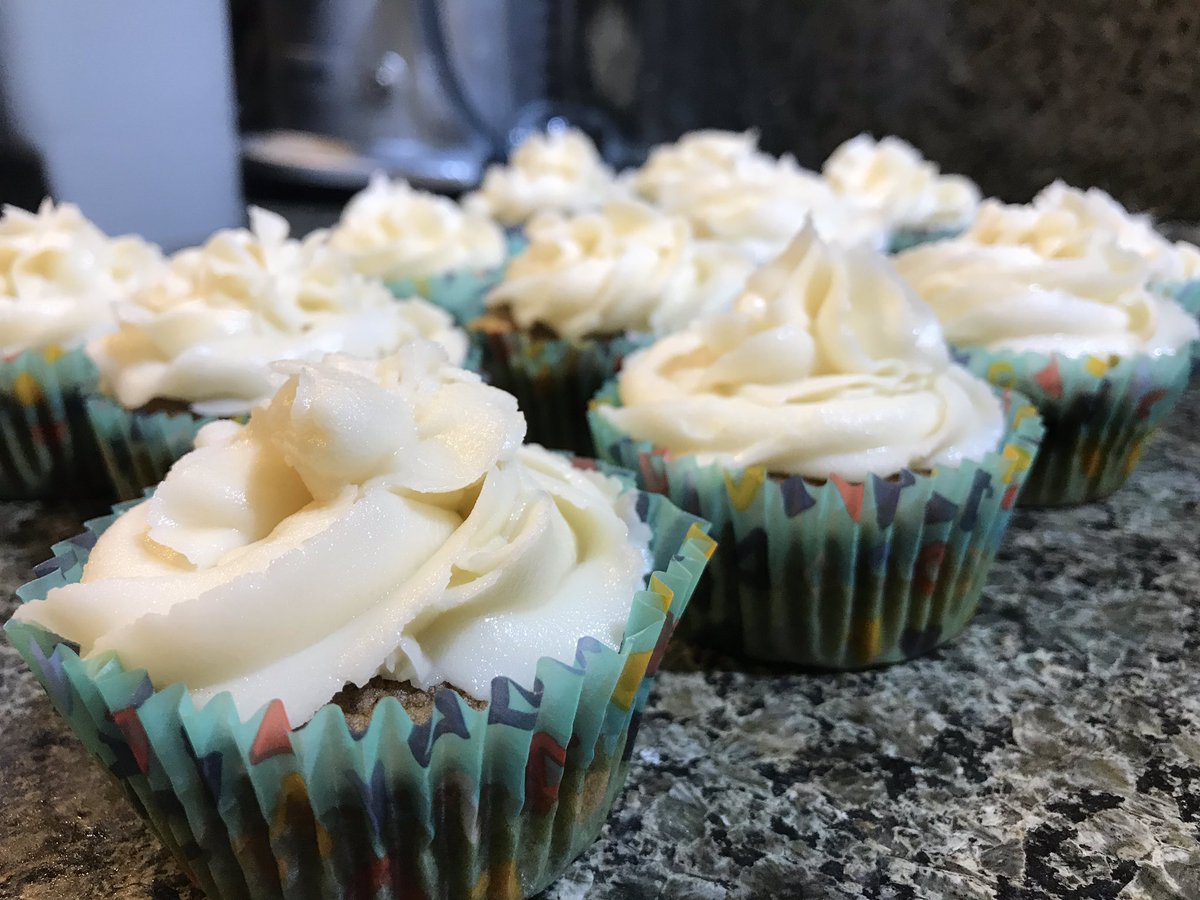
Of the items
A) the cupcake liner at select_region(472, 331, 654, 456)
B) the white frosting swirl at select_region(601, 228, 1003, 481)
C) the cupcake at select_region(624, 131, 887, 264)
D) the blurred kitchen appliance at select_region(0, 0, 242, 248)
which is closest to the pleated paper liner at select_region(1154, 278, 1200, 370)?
the cupcake at select_region(624, 131, 887, 264)

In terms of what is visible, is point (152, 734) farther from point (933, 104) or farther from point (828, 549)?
point (933, 104)

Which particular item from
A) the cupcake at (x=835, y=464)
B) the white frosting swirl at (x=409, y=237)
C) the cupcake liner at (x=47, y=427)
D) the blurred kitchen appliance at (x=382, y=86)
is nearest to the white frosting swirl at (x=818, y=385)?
the cupcake at (x=835, y=464)

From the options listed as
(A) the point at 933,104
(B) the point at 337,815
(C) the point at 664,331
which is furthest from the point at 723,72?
(B) the point at 337,815

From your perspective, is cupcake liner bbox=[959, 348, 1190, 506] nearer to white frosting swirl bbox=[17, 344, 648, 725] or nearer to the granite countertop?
the granite countertop

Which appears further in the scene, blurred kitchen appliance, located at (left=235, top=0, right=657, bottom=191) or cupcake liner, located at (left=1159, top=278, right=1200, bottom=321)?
blurred kitchen appliance, located at (left=235, top=0, right=657, bottom=191)

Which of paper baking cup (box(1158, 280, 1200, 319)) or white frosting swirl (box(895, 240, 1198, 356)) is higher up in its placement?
white frosting swirl (box(895, 240, 1198, 356))

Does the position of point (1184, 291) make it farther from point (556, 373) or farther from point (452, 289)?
point (452, 289)

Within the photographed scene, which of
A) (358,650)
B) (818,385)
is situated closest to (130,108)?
(818,385)
